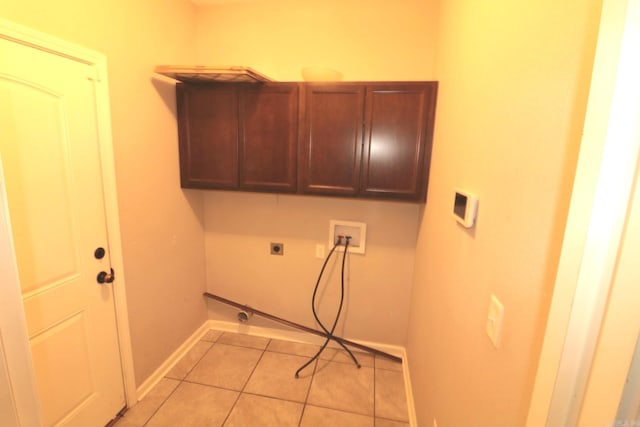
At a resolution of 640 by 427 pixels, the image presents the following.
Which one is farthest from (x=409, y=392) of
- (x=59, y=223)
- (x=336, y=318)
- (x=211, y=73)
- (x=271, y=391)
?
(x=211, y=73)

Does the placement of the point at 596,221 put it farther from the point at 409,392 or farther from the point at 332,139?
the point at 409,392

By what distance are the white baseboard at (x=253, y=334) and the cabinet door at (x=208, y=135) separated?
1.43 m

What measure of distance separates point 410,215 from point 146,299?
2126 mm

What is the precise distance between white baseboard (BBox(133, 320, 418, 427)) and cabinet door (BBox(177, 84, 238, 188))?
1430 millimetres

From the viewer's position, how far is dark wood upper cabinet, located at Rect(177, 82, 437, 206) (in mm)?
1937

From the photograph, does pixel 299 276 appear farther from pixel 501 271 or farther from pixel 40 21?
pixel 40 21

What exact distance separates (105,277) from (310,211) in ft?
4.91

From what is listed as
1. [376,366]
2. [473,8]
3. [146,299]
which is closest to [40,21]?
[146,299]

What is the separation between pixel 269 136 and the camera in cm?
209

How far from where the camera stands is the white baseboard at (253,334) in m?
2.01

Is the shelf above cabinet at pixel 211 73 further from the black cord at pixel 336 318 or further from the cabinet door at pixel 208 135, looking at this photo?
the black cord at pixel 336 318

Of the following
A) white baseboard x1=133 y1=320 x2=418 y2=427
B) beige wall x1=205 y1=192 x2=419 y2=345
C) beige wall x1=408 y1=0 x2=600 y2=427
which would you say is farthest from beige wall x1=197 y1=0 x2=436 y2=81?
white baseboard x1=133 y1=320 x2=418 y2=427

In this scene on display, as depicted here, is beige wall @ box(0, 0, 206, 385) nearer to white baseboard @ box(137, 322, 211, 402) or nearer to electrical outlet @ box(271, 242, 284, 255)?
white baseboard @ box(137, 322, 211, 402)

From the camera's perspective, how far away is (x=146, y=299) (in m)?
1.99
